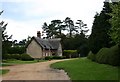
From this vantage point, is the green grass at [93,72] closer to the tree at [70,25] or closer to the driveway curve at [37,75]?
the driveway curve at [37,75]

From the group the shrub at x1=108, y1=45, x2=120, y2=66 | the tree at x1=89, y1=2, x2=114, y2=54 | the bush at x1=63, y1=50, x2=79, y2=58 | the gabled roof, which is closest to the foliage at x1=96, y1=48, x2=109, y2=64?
the shrub at x1=108, y1=45, x2=120, y2=66

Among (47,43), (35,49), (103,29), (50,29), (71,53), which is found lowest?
(71,53)

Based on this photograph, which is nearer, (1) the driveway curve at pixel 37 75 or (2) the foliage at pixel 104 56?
(1) the driveway curve at pixel 37 75

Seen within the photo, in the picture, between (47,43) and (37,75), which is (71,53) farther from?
(37,75)

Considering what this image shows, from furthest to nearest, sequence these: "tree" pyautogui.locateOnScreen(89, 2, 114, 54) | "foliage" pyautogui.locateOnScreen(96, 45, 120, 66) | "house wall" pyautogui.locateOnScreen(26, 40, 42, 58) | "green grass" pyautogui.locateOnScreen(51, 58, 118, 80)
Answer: "house wall" pyautogui.locateOnScreen(26, 40, 42, 58), "tree" pyautogui.locateOnScreen(89, 2, 114, 54), "foliage" pyautogui.locateOnScreen(96, 45, 120, 66), "green grass" pyautogui.locateOnScreen(51, 58, 118, 80)

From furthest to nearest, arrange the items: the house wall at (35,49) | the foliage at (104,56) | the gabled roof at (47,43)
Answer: the gabled roof at (47,43) → the house wall at (35,49) → the foliage at (104,56)

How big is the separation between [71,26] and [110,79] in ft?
411

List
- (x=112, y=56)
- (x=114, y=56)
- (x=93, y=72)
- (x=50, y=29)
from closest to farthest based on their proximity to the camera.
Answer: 1. (x=93, y=72)
2. (x=114, y=56)
3. (x=112, y=56)
4. (x=50, y=29)

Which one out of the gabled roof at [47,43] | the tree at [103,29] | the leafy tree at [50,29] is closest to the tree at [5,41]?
the tree at [103,29]

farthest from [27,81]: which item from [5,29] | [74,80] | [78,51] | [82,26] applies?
[82,26]

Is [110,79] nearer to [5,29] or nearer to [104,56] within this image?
[104,56]

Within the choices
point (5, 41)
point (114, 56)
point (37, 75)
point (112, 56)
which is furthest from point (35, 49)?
point (37, 75)

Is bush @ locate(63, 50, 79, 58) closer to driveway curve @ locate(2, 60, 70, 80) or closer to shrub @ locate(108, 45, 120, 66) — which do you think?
shrub @ locate(108, 45, 120, 66)

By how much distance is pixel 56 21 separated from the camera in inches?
5664
